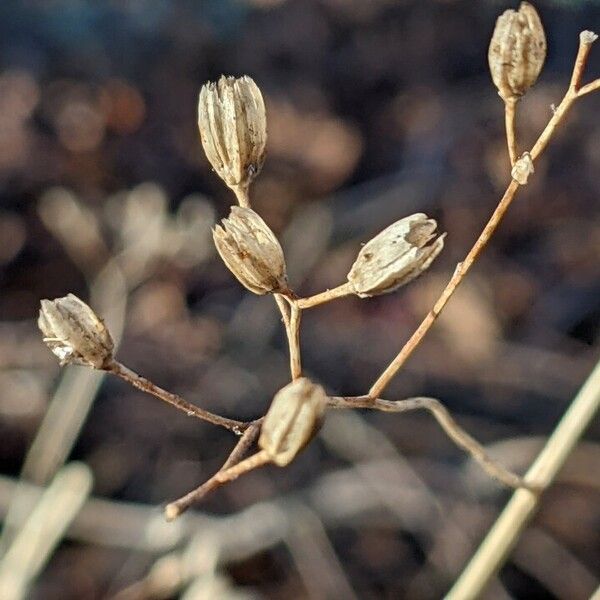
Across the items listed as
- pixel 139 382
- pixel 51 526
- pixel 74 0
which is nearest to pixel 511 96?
pixel 139 382

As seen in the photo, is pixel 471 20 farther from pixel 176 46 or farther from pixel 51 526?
pixel 51 526

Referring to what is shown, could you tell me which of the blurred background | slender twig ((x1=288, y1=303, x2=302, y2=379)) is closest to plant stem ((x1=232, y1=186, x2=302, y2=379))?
slender twig ((x1=288, y1=303, x2=302, y2=379))

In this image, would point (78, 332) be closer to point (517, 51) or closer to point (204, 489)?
point (204, 489)

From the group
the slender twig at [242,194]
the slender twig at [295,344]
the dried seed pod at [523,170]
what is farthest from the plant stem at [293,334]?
the dried seed pod at [523,170]

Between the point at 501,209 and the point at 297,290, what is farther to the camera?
the point at 297,290

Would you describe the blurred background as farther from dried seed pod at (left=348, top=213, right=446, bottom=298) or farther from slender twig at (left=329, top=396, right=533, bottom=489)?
dried seed pod at (left=348, top=213, right=446, bottom=298)

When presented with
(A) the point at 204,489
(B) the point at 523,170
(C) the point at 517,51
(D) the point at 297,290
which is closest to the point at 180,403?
(A) the point at 204,489

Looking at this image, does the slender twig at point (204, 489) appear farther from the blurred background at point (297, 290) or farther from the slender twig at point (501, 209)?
the blurred background at point (297, 290)
